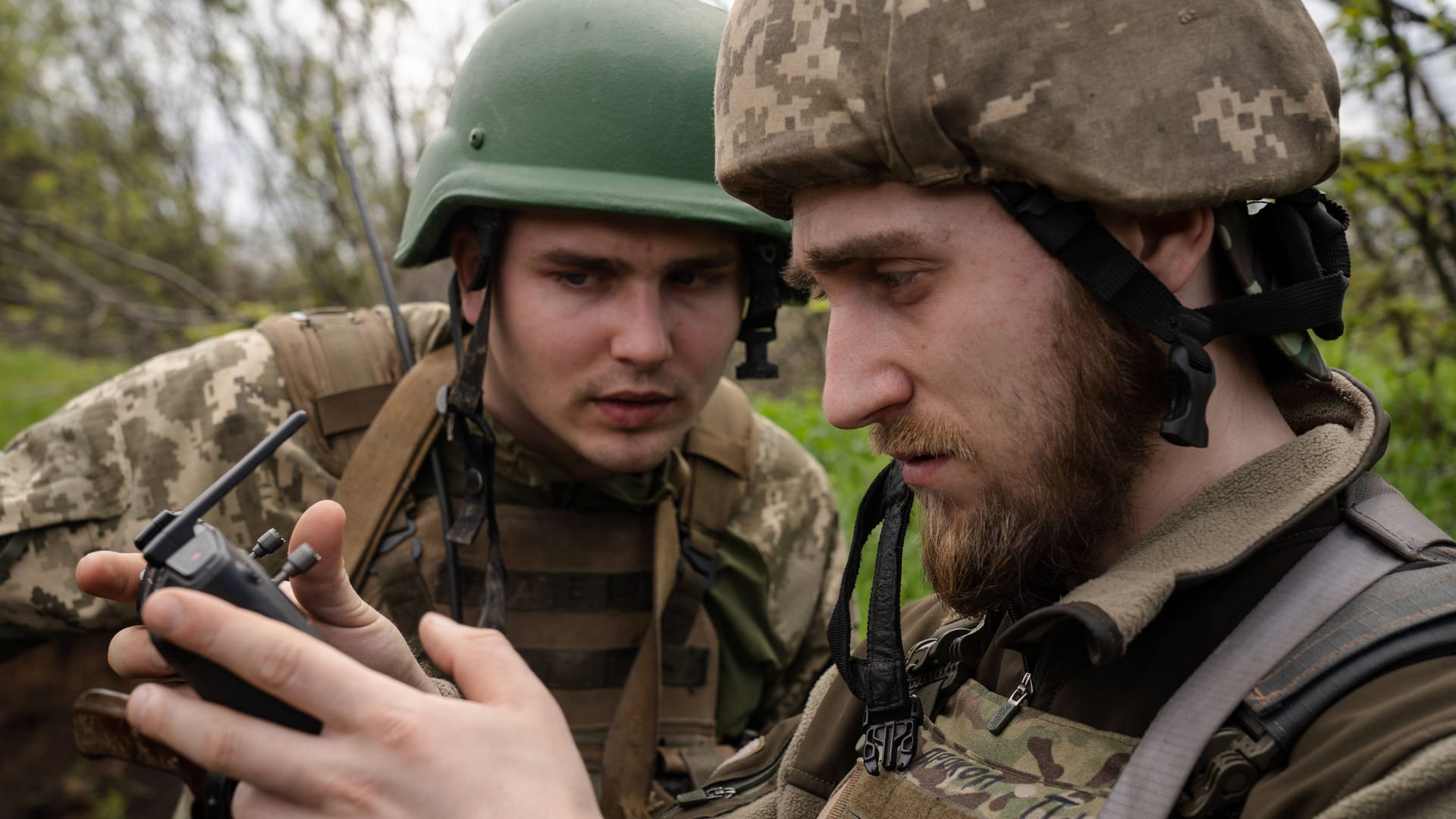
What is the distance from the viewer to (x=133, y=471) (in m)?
3.09

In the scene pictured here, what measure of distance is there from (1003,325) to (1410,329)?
4.16 metres

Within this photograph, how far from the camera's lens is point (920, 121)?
1.57 meters

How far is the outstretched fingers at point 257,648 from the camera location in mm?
1129

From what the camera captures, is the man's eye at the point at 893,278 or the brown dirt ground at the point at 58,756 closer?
the man's eye at the point at 893,278

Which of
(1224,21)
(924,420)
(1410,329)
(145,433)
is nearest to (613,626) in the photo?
(145,433)

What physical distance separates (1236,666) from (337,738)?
106 cm

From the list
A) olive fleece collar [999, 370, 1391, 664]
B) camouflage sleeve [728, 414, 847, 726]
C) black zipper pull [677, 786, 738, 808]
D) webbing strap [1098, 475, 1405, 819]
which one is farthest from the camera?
camouflage sleeve [728, 414, 847, 726]

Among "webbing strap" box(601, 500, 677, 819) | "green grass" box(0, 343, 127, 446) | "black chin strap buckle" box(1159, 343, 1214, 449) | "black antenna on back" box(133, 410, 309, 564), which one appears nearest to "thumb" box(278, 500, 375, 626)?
"black antenna on back" box(133, 410, 309, 564)

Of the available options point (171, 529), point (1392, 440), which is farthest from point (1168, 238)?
point (1392, 440)

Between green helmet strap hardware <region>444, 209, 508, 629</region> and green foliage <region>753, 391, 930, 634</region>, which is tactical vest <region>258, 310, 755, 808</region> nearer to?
green helmet strap hardware <region>444, 209, 508, 629</region>

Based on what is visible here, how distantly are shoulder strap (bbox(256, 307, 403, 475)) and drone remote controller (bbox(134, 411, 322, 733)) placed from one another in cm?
199

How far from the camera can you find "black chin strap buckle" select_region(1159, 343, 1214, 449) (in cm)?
153

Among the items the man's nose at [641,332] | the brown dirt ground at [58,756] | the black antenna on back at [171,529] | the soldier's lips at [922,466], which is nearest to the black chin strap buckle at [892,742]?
the soldier's lips at [922,466]

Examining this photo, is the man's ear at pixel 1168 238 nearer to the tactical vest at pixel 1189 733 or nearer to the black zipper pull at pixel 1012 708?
the tactical vest at pixel 1189 733
